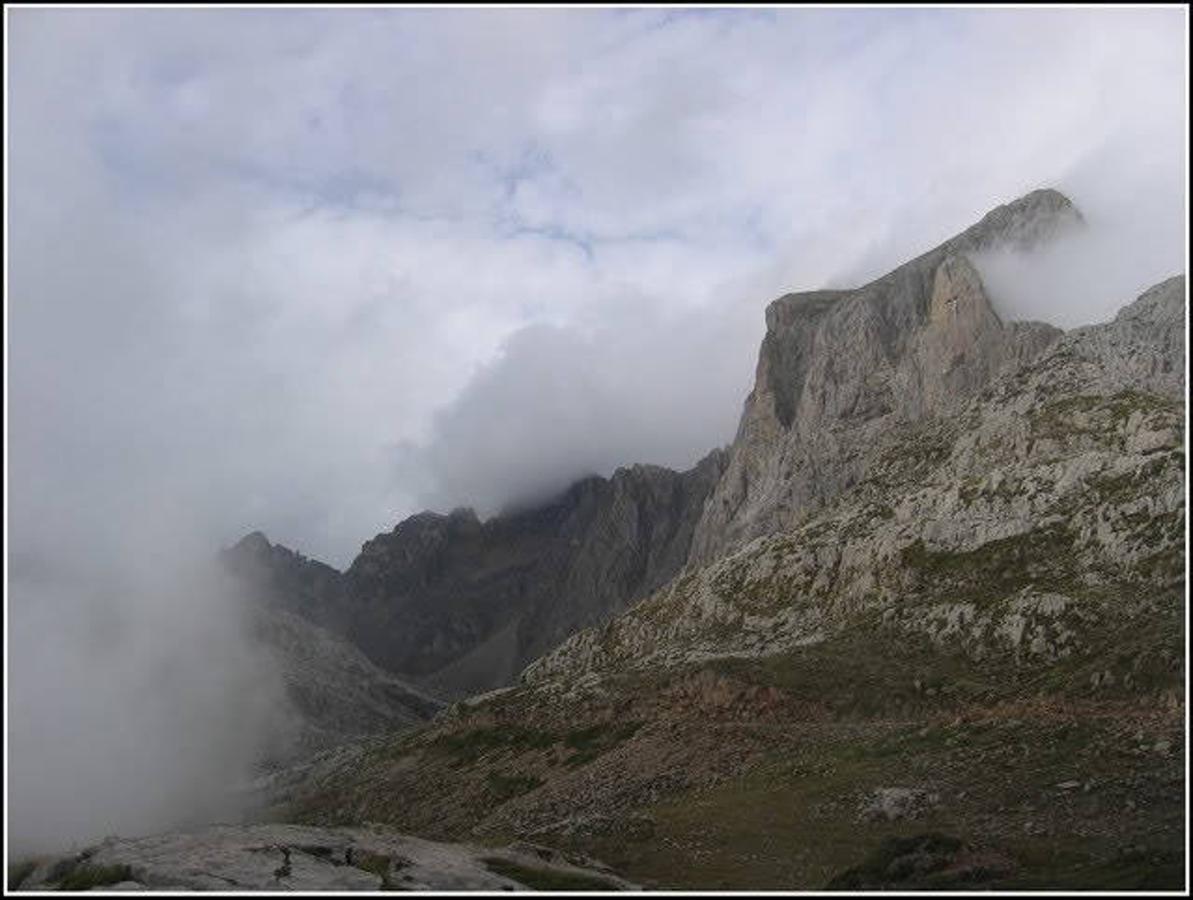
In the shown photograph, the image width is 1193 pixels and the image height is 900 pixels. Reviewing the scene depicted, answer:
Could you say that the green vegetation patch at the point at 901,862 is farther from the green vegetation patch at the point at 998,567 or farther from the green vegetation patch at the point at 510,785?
the green vegetation patch at the point at 998,567

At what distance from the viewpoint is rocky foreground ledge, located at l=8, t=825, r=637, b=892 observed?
39500mm

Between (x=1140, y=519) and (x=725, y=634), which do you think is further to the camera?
(x=725, y=634)

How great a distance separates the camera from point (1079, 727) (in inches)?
2427

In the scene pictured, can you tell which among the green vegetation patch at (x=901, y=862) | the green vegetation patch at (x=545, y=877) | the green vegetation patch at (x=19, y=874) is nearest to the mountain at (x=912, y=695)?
the green vegetation patch at (x=901, y=862)

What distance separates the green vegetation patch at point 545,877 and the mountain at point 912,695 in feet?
24.2

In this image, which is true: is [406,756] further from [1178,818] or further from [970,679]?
[1178,818]

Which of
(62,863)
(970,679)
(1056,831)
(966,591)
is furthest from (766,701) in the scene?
(62,863)

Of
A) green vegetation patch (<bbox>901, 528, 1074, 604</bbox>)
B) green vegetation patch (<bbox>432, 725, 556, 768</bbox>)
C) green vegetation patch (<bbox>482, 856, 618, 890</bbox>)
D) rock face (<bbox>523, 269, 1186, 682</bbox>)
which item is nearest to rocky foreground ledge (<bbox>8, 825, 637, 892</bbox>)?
green vegetation patch (<bbox>482, 856, 618, 890</bbox>)

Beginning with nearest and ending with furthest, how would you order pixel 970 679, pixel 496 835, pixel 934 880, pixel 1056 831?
pixel 934 880, pixel 1056 831, pixel 496 835, pixel 970 679

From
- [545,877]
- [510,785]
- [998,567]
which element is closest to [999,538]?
[998,567]

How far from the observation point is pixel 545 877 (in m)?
44.1

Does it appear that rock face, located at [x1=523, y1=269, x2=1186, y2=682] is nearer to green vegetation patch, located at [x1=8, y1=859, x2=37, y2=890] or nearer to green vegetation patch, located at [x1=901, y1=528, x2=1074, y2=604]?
green vegetation patch, located at [x1=901, y1=528, x2=1074, y2=604]

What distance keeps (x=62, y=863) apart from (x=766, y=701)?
57512 millimetres

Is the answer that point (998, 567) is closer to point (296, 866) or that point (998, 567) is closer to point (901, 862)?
point (901, 862)
